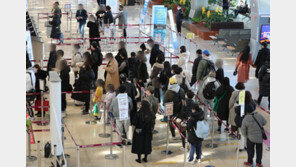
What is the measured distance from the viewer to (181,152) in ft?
34.7

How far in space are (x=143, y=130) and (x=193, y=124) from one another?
0.96 metres

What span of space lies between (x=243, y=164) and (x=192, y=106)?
1613mm

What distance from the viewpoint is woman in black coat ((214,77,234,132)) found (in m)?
10.8

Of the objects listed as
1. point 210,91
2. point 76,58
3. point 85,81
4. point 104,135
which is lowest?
point 104,135

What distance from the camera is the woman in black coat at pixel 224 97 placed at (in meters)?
10.8

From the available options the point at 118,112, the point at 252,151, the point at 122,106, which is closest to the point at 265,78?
the point at 252,151

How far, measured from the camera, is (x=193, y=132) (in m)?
9.51

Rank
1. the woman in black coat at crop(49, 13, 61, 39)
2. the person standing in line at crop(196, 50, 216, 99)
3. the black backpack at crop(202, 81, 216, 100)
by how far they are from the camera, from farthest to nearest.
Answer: the woman in black coat at crop(49, 13, 61, 39), the person standing in line at crop(196, 50, 216, 99), the black backpack at crop(202, 81, 216, 100)

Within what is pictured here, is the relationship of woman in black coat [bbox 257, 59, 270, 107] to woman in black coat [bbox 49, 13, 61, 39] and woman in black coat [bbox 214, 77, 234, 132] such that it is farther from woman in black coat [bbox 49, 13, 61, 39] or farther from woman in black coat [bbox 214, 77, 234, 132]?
woman in black coat [bbox 49, 13, 61, 39]

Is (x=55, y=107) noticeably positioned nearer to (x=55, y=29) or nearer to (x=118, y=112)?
(x=118, y=112)

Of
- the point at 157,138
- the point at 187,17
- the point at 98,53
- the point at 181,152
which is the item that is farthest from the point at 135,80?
the point at 187,17

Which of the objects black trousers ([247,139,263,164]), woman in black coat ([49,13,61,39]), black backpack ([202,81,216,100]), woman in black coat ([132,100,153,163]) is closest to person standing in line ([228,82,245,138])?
black backpack ([202,81,216,100])

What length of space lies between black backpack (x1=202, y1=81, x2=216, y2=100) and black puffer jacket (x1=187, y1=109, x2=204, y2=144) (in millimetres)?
1898

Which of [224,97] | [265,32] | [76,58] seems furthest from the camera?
[265,32]
